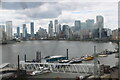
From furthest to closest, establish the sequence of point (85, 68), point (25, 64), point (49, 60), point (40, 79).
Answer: point (49, 60) → point (25, 64) → point (85, 68) → point (40, 79)

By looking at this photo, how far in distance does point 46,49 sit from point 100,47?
306cm

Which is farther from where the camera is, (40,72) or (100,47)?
(100,47)

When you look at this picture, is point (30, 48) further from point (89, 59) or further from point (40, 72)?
point (40, 72)

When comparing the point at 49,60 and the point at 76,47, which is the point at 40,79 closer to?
the point at 49,60

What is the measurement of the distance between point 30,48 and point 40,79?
19.8ft

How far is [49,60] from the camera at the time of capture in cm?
634

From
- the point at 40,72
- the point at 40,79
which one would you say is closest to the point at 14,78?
the point at 40,79

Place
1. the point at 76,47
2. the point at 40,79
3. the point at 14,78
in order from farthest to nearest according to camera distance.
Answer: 1. the point at 76,47
2. the point at 40,79
3. the point at 14,78

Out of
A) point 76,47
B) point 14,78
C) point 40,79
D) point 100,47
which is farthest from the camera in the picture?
point 76,47

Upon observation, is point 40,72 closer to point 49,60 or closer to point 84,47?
point 49,60

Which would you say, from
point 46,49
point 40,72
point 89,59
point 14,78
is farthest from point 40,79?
point 46,49

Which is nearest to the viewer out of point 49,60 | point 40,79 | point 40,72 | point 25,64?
point 40,79

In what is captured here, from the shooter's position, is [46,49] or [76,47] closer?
[46,49]

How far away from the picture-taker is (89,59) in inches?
280
